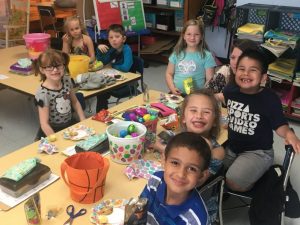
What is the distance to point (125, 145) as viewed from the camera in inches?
59.1

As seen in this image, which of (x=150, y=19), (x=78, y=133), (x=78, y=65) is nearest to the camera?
(x=78, y=133)

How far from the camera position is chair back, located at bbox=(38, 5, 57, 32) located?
4.96 m

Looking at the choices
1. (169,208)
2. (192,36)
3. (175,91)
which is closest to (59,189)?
(169,208)

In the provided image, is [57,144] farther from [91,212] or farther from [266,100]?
[266,100]

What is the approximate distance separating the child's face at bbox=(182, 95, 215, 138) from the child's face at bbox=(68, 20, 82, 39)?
2.00 metres

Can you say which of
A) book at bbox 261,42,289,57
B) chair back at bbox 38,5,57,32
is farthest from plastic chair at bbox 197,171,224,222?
chair back at bbox 38,5,57,32

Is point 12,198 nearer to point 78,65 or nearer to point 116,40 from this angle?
point 78,65

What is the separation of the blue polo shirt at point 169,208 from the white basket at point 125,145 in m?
0.24

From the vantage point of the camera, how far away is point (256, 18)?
3.56m

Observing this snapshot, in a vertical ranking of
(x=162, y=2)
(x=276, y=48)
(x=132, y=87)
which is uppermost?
(x=162, y=2)

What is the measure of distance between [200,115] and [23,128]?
7.56ft

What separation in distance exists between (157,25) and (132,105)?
3.28 meters

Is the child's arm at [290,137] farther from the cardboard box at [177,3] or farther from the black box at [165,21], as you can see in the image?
the black box at [165,21]

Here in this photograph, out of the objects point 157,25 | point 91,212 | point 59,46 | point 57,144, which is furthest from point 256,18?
point 91,212
